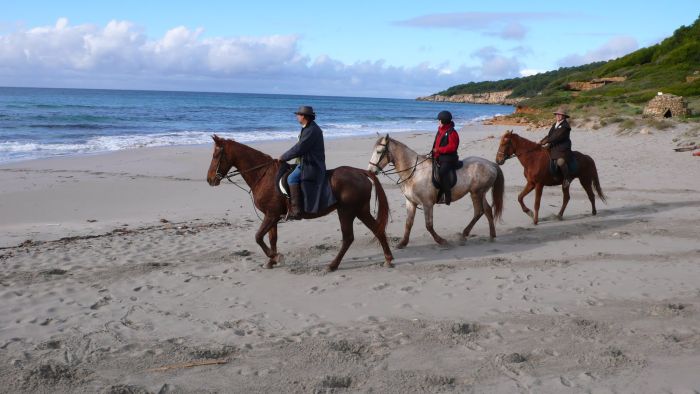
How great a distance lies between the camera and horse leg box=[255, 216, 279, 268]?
25.7ft

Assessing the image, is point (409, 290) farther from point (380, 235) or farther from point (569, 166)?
point (569, 166)

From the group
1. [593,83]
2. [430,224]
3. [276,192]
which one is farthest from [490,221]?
[593,83]

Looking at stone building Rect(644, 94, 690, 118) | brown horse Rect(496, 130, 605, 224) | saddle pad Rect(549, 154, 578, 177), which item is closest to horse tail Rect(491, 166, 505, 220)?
brown horse Rect(496, 130, 605, 224)

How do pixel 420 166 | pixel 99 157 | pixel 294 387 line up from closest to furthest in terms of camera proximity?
pixel 294 387, pixel 420 166, pixel 99 157

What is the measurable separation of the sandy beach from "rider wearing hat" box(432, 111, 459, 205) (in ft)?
3.13

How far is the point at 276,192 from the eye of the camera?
310 inches

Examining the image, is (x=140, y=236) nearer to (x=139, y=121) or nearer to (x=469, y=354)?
(x=469, y=354)

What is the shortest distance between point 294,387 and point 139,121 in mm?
40402

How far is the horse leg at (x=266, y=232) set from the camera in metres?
7.83

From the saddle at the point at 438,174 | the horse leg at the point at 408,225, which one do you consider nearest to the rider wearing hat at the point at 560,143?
the saddle at the point at 438,174

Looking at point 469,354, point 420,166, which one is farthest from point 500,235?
point 469,354

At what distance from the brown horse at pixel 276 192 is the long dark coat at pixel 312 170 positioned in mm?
164

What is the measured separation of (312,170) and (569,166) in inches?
227

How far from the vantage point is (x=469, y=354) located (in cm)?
525
